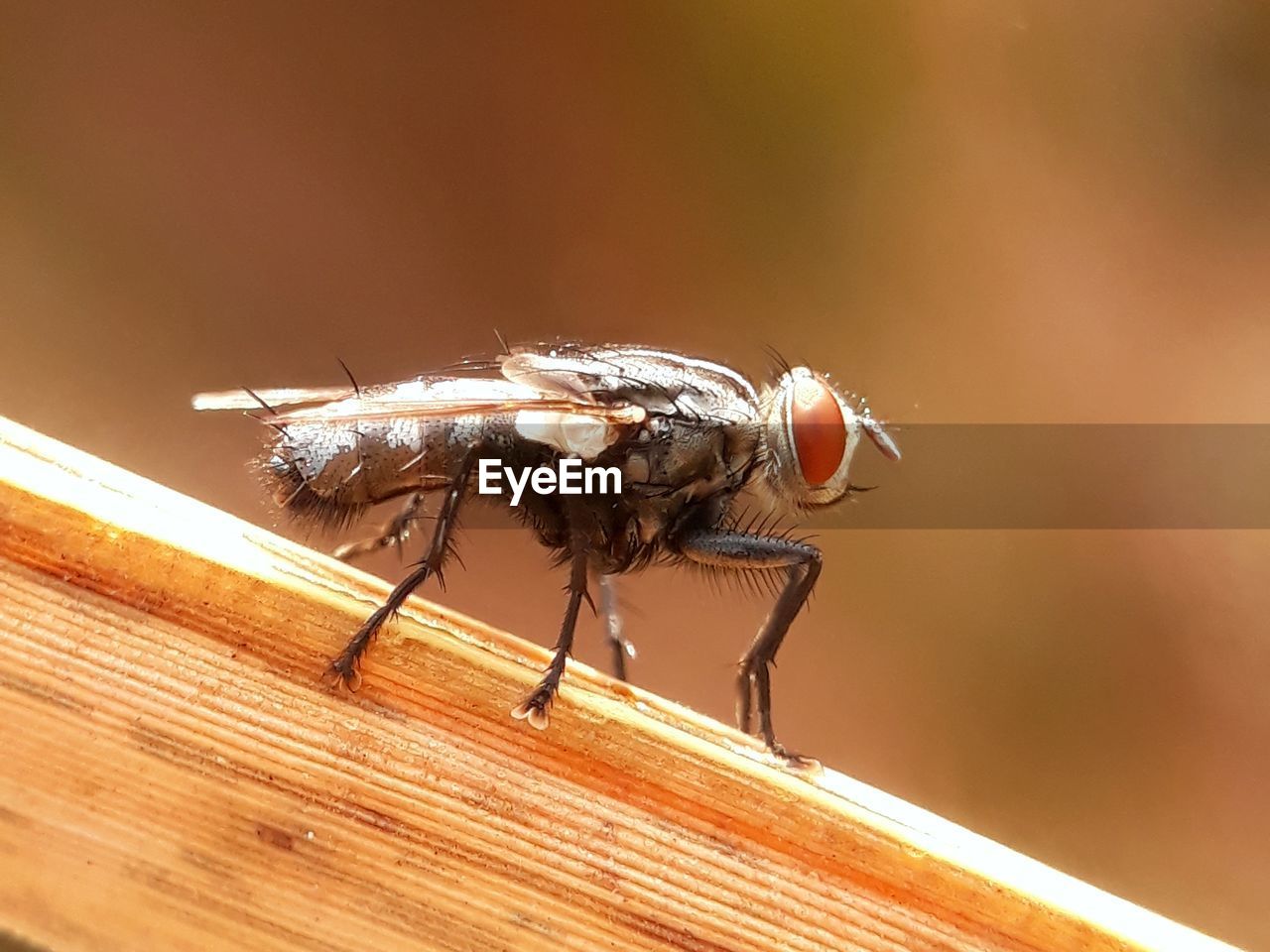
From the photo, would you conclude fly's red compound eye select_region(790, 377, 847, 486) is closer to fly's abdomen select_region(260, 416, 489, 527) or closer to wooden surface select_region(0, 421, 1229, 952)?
fly's abdomen select_region(260, 416, 489, 527)

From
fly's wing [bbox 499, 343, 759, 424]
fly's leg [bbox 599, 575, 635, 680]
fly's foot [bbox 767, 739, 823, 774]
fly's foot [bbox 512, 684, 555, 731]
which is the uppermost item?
fly's wing [bbox 499, 343, 759, 424]

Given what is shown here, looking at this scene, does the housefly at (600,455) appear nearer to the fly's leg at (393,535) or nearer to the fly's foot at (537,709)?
the fly's leg at (393,535)

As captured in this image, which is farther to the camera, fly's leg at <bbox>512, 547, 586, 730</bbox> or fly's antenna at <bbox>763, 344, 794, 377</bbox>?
fly's antenna at <bbox>763, 344, 794, 377</bbox>

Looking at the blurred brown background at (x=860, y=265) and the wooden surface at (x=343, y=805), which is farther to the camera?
the blurred brown background at (x=860, y=265)

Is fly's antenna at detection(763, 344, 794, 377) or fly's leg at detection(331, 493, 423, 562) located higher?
fly's antenna at detection(763, 344, 794, 377)

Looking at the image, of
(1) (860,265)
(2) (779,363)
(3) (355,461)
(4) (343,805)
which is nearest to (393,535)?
(3) (355,461)

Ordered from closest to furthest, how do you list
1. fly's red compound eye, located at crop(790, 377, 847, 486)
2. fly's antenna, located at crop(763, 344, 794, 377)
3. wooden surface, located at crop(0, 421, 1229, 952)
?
wooden surface, located at crop(0, 421, 1229, 952), fly's red compound eye, located at crop(790, 377, 847, 486), fly's antenna, located at crop(763, 344, 794, 377)

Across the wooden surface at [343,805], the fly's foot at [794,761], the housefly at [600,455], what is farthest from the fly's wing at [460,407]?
the fly's foot at [794,761]

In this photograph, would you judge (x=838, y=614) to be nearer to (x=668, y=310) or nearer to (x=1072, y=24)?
(x=668, y=310)

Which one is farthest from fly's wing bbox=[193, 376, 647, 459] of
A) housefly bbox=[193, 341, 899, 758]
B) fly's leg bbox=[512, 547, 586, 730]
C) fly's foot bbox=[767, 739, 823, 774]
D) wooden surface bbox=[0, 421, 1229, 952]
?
fly's foot bbox=[767, 739, 823, 774]

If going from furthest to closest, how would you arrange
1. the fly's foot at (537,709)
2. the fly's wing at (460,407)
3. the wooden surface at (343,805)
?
the fly's wing at (460,407)
the fly's foot at (537,709)
the wooden surface at (343,805)
